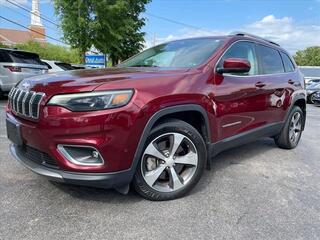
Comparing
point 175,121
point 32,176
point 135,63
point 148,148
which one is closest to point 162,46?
point 135,63

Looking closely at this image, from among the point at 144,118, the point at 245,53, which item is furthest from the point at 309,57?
the point at 144,118

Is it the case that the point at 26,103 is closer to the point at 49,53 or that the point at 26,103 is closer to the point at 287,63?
the point at 287,63

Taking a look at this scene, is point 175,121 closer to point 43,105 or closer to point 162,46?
point 43,105

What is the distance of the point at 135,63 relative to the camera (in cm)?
452

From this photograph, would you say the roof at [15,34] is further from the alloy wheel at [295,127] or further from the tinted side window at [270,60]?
the tinted side window at [270,60]

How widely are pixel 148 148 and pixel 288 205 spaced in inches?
59.5

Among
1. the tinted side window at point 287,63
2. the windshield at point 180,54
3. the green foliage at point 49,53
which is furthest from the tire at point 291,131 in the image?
the green foliage at point 49,53

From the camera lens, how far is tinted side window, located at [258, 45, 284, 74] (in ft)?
15.8

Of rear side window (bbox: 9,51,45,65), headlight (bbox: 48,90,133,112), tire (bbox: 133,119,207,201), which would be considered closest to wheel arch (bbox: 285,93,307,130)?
tire (bbox: 133,119,207,201)

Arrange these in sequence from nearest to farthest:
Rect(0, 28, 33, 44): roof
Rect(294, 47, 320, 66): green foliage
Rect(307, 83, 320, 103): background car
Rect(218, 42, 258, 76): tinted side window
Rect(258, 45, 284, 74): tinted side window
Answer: Rect(218, 42, 258, 76): tinted side window
Rect(258, 45, 284, 74): tinted side window
Rect(307, 83, 320, 103): background car
Rect(0, 28, 33, 44): roof
Rect(294, 47, 320, 66): green foliage

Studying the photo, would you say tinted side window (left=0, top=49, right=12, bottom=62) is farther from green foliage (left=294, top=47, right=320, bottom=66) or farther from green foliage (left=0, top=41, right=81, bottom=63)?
green foliage (left=294, top=47, right=320, bottom=66)

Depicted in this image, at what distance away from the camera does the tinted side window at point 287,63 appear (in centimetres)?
551

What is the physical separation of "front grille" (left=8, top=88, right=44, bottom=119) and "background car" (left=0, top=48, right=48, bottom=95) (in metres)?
7.50

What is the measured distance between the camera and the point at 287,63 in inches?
221
